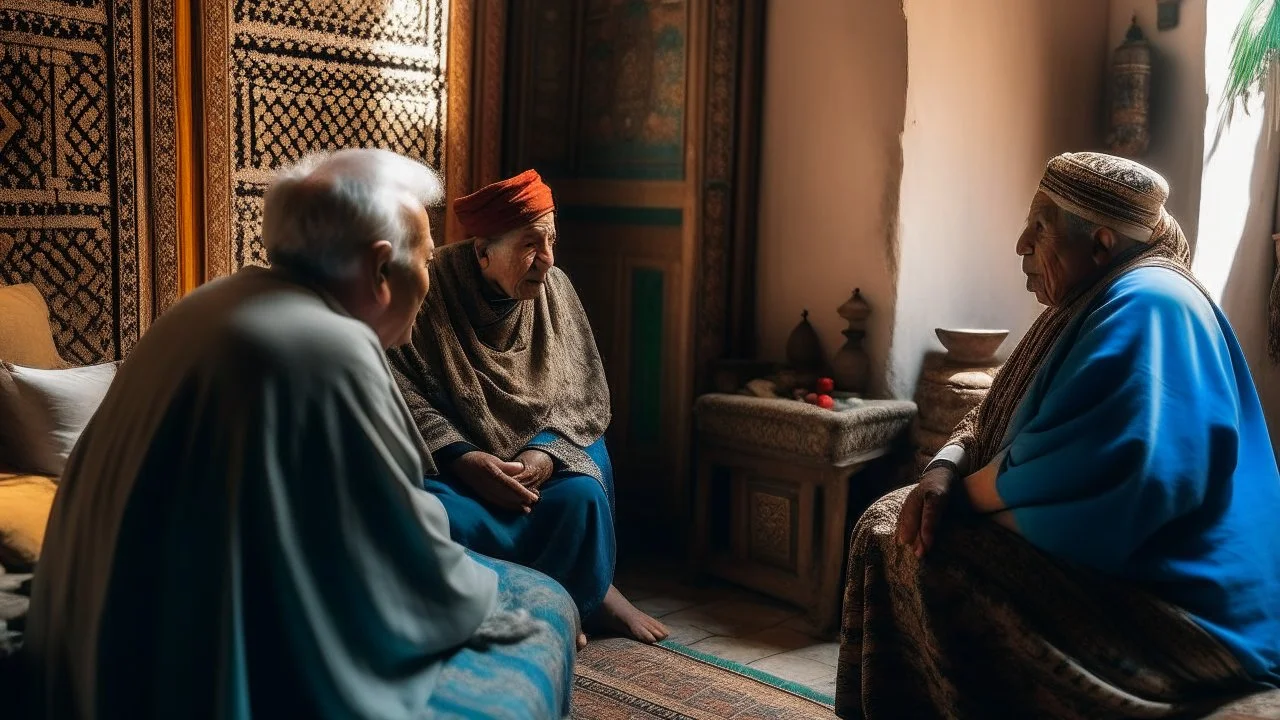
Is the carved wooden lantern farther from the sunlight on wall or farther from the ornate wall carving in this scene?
the ornate wall carving

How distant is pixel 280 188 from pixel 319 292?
207 mm

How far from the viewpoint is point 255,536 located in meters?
1.73

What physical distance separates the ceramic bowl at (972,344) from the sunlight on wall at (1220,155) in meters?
0.94

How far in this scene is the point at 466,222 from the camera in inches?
150

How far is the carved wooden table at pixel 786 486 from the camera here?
4.18m

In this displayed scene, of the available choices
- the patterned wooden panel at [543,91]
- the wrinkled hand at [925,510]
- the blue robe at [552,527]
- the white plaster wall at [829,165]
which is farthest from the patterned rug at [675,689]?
the patterned wooden panel at [543,91]

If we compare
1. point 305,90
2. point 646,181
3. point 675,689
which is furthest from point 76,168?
point 675,689

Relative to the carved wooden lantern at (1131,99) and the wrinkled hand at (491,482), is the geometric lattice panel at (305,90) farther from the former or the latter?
the carved wooden lantern at (1131,99)

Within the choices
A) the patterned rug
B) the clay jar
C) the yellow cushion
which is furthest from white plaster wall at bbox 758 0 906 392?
the yellow cushion

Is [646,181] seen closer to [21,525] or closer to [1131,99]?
[1131,99]

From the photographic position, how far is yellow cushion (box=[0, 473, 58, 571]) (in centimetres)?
288

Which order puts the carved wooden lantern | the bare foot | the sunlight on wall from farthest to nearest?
the carved wooden lantern, the sunlight on wall, the bare foot

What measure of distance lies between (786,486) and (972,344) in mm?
863

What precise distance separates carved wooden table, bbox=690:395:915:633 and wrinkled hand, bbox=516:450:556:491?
0.93 metres
